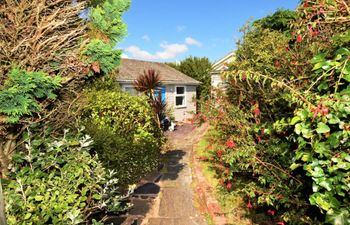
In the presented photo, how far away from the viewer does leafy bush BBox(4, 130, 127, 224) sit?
100 inches

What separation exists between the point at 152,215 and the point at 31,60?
11.3ft

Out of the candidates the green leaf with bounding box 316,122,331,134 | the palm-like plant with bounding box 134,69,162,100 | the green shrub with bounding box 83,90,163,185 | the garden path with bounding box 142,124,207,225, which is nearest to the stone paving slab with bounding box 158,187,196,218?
the garden path with bounding box 142,124,207,225

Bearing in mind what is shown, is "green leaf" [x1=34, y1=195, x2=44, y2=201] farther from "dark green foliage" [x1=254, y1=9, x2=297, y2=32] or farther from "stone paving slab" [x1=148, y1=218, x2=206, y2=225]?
"dark green foliage" [x1=254, y1=9, x2=297, y2=32]

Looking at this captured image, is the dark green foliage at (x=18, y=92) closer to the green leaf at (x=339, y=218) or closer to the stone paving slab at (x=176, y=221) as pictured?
the green leaf at (x=339, y=218)

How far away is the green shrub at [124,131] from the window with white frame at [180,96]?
1128 cm

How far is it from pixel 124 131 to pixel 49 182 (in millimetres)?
4600

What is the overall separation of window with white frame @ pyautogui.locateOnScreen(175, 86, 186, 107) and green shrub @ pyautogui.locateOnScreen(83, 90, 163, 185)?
37.0 ft

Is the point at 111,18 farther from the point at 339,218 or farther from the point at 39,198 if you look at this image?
the point at 339,218

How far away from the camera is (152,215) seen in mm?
4742

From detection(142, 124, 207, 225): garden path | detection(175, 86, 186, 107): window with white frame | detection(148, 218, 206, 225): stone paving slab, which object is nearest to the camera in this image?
detection(148, 218, 206, 225): stone paving slab

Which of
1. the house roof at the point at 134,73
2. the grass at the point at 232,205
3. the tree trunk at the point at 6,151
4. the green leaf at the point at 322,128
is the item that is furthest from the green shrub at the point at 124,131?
the house roof at the point at 134,73

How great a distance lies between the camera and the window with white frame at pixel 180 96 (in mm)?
19891

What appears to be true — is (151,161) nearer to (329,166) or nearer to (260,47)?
(260,47)

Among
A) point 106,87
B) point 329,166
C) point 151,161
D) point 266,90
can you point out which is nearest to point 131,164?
point 151,161
